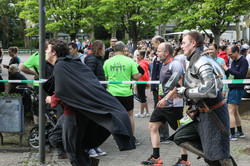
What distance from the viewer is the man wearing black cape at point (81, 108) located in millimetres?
4328

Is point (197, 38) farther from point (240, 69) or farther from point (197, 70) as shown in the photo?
point (240, 69)

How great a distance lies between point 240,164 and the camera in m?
6.16

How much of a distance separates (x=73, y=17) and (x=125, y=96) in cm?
2850

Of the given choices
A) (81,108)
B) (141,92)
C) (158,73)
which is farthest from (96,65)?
(141,92)

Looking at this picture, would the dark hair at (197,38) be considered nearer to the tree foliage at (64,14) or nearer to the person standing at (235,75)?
the person standing at (235,75)

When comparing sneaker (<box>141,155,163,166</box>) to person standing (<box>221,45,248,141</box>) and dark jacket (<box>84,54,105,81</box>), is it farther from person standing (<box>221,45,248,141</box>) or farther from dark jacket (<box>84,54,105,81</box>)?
person standing (<box>221,45,248,141</box>)

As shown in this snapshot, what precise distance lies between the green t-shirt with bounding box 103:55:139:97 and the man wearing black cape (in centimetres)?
252

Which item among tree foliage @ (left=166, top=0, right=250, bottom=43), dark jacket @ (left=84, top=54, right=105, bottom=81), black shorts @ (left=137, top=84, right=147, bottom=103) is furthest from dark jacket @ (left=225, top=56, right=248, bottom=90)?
tree foliage @ (left=166, top=0, right=250, bottom=43)

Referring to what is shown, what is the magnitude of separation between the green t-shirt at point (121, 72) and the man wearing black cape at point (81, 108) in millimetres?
2520

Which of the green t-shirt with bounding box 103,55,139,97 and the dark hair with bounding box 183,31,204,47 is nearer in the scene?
the dark hair with bounding box 183,31,204,47

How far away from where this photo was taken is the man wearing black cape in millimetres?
4328

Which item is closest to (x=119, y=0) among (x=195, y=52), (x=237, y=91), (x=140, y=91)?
(x=140, y=91)

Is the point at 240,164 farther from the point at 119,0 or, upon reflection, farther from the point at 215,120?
the point at 119,0

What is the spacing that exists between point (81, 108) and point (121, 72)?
2.89 meters
